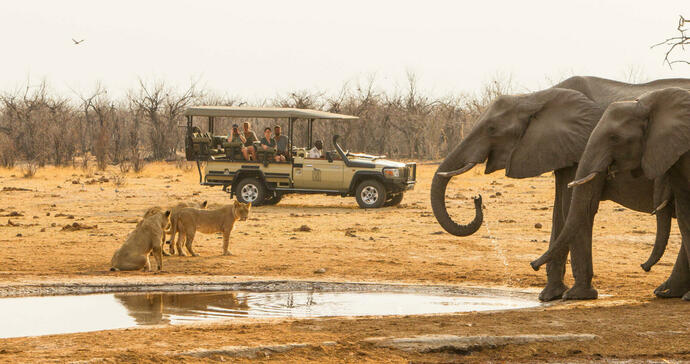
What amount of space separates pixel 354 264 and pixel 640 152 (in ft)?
18.3

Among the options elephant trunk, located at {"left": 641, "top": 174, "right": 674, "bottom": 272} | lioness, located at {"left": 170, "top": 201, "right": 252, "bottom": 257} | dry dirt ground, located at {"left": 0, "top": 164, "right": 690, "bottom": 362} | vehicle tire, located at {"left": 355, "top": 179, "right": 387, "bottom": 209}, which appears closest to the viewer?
dry dirt ground, located at {"left": 0, "top": 164, "right": 690, "bottom": 362}

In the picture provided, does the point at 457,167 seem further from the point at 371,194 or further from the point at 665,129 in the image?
the point at 371,194

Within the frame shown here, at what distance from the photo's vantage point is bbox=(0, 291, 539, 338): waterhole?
949cm

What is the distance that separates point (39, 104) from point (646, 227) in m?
48.1

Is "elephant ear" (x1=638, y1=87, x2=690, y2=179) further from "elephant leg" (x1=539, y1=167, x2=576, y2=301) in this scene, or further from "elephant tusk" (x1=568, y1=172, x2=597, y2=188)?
"elephant leg" (x1=539, y1=167, x2=576, y2=301)

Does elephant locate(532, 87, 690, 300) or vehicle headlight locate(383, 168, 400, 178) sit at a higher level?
elephant locate(532, 87, 690, 300)

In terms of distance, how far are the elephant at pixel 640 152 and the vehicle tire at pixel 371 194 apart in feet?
42.2

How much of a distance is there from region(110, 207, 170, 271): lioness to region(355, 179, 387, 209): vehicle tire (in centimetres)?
1027

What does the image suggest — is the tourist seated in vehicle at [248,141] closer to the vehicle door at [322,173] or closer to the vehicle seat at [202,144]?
the vehicle seat at [202,144]

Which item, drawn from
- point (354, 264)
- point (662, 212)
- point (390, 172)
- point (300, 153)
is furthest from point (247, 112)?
point (662, 212)

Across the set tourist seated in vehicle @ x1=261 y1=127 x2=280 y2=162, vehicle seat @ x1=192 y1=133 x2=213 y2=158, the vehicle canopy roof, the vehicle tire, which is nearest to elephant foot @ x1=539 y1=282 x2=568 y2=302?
the vehicle tire

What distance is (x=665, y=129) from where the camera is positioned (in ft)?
31.1

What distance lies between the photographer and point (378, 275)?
43.1 ft

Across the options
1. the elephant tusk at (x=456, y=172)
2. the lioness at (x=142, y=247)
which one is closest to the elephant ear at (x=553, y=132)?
the elephant tusk at (x=456, y=172)
